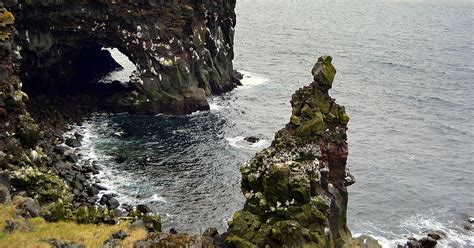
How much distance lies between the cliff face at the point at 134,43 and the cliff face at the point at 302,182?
48.8 meters

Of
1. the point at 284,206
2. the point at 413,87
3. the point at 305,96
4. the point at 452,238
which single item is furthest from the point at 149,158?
the point at 413,87

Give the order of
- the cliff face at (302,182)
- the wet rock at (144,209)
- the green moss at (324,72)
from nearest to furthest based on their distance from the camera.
Answer: the cliff face at (302,182), the green moss at (324,72), the wet rock at (144,209)

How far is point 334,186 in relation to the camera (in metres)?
46.7

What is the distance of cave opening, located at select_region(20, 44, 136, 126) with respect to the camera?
83.1 m

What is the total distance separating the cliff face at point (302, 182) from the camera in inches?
1503

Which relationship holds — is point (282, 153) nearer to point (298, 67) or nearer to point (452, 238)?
point (452, 238)

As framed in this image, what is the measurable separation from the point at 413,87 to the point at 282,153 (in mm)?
90766

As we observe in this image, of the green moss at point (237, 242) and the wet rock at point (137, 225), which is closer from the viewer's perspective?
the green moss at point (237, 242)

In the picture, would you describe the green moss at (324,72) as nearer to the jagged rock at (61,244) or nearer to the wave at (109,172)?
the wave at (109,172)

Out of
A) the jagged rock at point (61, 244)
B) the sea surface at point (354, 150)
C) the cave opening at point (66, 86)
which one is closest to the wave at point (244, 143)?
the sea surface at point (354, 150)

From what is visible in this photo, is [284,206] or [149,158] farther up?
[284,206]

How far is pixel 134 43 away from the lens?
297ft

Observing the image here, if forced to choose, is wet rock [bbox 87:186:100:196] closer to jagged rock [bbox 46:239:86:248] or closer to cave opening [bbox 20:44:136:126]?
cave opening [bbox 20:44:136:126]

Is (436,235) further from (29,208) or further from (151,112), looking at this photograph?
(151,112)
